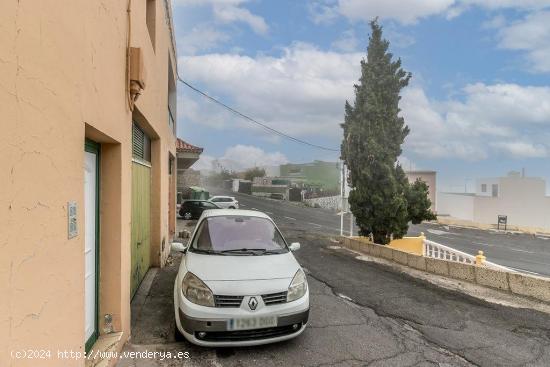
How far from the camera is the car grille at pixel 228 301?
3.86 m

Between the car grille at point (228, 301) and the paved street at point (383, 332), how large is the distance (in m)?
0.61

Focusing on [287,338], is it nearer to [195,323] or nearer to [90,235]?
[195,323]

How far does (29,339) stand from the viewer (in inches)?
78.5

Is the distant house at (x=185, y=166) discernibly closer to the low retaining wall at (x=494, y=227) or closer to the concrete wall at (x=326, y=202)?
the concrete wall at (x=326, y=202)

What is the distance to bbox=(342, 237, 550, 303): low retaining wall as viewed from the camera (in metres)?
6.29

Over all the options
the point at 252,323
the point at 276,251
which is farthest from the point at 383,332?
the point at 252,323

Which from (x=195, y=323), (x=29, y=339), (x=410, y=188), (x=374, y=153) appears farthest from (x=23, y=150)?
(x=410, y=188)

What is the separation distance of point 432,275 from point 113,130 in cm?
743

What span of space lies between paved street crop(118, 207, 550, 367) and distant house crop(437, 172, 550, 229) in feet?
135

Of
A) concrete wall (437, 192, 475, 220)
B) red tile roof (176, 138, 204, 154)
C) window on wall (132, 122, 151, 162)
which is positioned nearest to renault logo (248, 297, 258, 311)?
window on wall (132, 122, 151, 162)

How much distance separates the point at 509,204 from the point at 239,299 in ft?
159

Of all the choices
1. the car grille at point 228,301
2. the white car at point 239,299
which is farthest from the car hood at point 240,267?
the car grille at point 228,301

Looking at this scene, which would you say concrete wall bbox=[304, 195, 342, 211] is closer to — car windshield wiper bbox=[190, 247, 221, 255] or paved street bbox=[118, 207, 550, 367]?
paved street bbox=[118, 207, 550, 367]

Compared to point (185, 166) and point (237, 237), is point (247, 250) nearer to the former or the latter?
point (237, 237)
